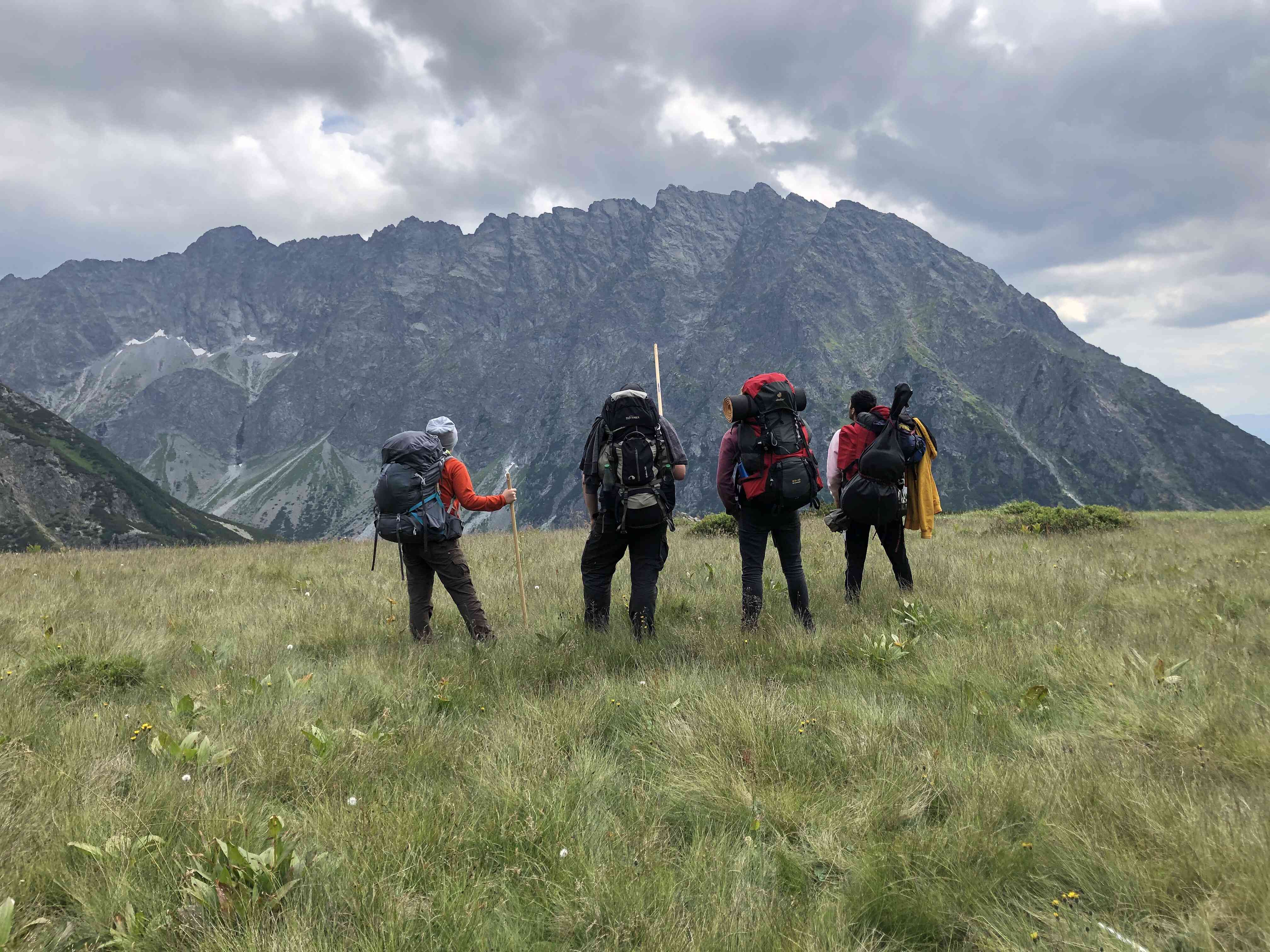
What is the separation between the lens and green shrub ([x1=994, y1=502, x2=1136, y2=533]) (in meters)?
14.1

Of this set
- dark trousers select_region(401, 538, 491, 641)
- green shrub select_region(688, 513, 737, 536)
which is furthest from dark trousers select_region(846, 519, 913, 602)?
green shrub select_region(688, 513, 737, 536)

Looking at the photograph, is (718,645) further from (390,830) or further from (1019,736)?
(390,830)

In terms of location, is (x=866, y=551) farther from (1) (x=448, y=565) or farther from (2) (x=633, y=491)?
(1) (x=448, y=565)

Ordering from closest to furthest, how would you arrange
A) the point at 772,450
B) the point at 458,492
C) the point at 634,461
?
the point at 634,461 < the point at 772,450 < the point at 458,492

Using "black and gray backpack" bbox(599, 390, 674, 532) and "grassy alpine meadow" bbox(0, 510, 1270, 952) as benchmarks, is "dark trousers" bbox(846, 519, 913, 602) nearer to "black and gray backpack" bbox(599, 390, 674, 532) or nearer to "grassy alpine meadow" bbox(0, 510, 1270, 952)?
"grassy alpine meadow" bbox(0, 510, 1270, 952)

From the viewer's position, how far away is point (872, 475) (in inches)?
269

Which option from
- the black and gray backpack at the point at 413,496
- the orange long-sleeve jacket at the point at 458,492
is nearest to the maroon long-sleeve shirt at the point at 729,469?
the orange long-sleeve jacket at the point at 458,492

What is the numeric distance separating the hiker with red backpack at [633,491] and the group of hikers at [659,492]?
0.05ft

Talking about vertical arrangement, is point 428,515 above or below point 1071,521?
above

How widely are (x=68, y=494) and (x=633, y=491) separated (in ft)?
573

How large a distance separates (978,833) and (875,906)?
0.58m

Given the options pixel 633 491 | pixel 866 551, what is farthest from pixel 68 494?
pixel 866 551

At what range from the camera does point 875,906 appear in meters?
2.37

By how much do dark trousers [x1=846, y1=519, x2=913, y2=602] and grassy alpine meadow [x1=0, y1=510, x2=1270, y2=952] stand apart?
94 cm
